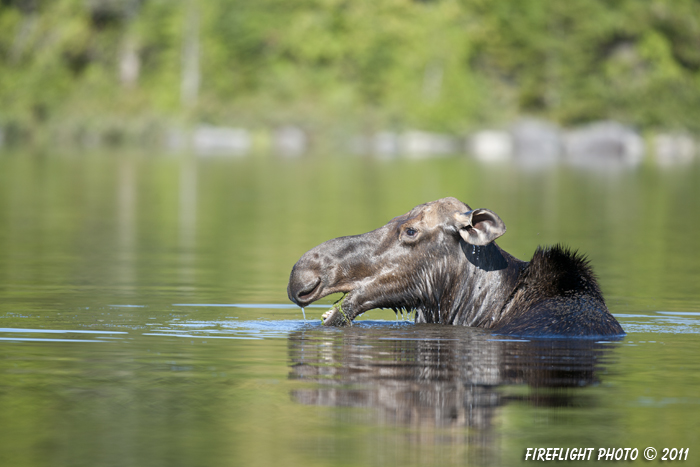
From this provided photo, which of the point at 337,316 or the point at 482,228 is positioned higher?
the point at 482,228

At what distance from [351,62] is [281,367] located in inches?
3615

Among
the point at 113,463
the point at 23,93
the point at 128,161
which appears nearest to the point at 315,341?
the point at 113,463

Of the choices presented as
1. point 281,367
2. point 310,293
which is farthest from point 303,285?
point 281,367

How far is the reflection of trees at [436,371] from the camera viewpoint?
676cm

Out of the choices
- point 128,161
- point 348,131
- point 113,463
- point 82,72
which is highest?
point 82,72

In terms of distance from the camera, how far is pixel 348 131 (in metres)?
83.9

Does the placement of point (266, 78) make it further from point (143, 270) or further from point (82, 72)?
point (143, 270)

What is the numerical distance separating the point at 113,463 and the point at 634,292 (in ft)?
30.3

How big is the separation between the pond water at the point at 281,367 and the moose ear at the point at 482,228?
2.65ft

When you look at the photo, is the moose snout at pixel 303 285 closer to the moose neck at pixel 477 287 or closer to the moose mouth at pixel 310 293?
the moose mouth at pixel 310 293

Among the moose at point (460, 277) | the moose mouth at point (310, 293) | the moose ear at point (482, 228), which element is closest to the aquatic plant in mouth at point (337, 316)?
the moose at point (460, 277)

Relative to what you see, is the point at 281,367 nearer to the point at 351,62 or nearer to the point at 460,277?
the point at 460,277

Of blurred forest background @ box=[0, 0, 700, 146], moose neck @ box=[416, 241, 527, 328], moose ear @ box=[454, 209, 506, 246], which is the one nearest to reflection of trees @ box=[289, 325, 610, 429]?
moose neck @ box=[416, 241, 527, 328]

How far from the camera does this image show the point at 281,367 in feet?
26.9
